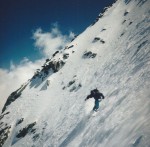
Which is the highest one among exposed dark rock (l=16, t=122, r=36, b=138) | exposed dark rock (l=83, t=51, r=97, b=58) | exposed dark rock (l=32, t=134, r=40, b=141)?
exposed dark rock (l=83, t=51, r=97, b=58)

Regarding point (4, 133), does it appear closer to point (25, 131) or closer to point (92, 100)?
point (25, 131)

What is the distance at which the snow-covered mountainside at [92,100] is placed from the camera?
43.9 feet

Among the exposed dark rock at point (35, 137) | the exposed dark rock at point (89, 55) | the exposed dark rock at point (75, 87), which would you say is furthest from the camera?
the exposed dark rock at point (89, 55)

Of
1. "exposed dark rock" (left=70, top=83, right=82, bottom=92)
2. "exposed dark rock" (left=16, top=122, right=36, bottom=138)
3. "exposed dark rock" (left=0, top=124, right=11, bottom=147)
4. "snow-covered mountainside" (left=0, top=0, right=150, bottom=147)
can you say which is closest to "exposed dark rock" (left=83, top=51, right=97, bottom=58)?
"snow-covered mountainside" (left=0, top=0, right=150, bottom=147)

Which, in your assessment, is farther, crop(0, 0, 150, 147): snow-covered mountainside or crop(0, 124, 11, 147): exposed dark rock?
crop(0, 124, 11, 147): exposed dark rock

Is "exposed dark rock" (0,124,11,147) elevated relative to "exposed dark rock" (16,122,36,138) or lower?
elevated

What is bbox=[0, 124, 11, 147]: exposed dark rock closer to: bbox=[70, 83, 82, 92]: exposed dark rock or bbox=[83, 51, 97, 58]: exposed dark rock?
bbox=[70, 83, 82, 92]: exposed dark rock

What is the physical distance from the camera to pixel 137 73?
19531 millimetres

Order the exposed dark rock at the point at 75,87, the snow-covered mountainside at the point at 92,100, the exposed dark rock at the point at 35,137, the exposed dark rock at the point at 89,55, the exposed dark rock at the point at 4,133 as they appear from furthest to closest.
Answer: the exposed dark rock at the point at 89,55 → the exposed dark rock at the point at 4,133 → the exposed dark rock at the point at 75,87 → the exposed dark rock at the point at 35,137 → the snow-covered mountainside at the point at 92,100

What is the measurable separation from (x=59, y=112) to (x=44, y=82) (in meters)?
17.7

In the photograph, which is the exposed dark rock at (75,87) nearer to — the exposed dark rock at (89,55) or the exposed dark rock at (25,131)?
the exposed dark rock at (25,131)

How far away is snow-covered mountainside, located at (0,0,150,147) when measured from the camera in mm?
13389

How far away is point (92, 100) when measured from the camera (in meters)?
24.3

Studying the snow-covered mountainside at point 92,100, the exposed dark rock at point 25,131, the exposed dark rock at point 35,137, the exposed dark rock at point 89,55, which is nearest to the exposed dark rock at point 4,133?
the snow-covered mountainside at point 92,100
